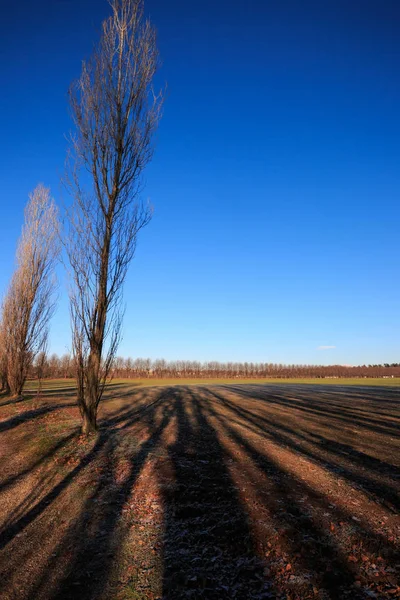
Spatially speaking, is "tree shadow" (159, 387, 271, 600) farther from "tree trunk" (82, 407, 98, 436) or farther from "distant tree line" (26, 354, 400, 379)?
"distant tree line" (26, 354, 400, 379)

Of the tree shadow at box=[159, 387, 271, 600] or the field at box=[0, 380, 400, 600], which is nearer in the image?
the tree shadow at box=[159, 387, 271, 600]

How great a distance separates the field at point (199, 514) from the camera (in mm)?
3779

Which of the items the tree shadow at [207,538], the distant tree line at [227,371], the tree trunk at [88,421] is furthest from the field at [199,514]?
the distant tree line at [227,371]

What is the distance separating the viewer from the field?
3.78 metres

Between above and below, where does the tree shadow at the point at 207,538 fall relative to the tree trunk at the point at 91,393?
below

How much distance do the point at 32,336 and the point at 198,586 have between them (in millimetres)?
17945

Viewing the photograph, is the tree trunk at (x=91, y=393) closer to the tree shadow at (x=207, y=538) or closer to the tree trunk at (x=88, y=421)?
the tree trunk at (x=88, y=421)

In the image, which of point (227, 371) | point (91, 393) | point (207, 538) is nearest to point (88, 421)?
point (91, 393)

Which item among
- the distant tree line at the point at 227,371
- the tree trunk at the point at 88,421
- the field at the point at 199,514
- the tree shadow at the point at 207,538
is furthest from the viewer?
the distant tree line at the point at 227,371

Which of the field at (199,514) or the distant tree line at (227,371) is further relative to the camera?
the distant tree line at (227,371)

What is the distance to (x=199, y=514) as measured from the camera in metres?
5.12

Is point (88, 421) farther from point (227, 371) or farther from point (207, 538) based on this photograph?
point (227, 371)

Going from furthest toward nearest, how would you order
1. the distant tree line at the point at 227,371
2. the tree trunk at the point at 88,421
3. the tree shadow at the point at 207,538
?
1. the distant tree line at the point at 227,371
2. the tree trunk at the point at 88,421
3. the tree shadow at the point at 207,538

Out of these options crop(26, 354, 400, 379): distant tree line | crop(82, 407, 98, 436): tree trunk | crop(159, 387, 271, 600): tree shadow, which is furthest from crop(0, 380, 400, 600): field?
crop(26, 354, 400, 379): distant tree line
